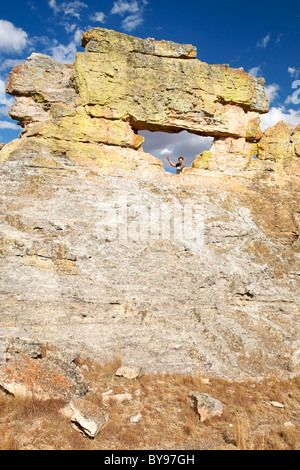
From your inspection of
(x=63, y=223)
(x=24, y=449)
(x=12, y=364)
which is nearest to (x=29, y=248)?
(x=63, y=223)

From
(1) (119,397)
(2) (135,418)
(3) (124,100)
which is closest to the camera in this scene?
(2) (135,418)

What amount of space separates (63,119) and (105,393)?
995 centimetres

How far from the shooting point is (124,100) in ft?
39.8

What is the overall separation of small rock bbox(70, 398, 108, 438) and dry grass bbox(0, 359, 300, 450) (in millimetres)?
103

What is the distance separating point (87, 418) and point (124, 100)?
1146cm

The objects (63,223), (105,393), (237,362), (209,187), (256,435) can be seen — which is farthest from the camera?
(209,187)

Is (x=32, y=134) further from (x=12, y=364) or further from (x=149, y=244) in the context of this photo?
(x=12, y=364)

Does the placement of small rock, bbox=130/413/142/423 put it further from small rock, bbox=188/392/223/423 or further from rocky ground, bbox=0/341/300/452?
small rock, bbox=188/392/223/423

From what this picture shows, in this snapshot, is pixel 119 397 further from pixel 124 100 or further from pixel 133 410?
pixel 124 100

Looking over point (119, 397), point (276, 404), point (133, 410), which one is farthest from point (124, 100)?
point (276, 404)

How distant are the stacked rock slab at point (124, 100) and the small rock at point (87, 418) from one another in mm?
8610

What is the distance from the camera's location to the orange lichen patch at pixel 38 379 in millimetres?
5152

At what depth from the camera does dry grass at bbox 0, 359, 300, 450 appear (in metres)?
4.47

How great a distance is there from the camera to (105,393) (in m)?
5.86
